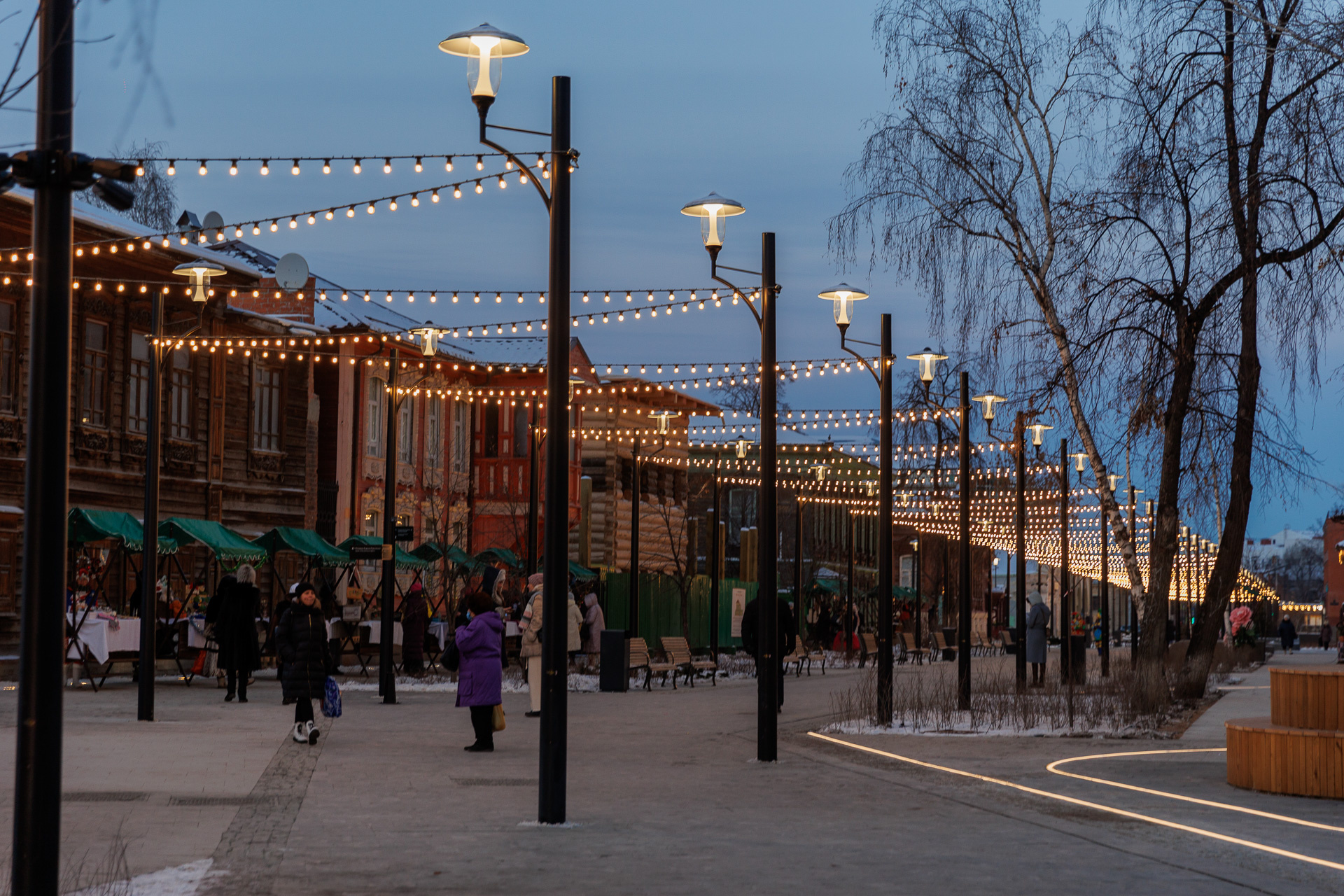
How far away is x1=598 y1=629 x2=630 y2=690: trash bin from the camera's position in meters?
27.7

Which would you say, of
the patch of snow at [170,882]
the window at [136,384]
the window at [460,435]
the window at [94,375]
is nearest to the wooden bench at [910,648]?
the window at [460,435]

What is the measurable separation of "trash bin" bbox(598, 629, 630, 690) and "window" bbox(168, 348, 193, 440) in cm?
1363

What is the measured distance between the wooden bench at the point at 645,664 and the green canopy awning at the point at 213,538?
683cm

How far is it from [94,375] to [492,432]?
59.8ft

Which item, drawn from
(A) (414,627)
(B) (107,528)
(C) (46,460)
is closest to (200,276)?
(B) (107,528)

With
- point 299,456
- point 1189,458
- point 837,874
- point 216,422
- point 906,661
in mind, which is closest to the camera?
point 837,874

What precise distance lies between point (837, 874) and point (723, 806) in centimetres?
322

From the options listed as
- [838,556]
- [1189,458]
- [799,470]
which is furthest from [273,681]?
[838,556]

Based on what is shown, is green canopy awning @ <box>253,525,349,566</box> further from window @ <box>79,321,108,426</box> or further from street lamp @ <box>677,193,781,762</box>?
street lamp @ <box>677,193,781,762</box>

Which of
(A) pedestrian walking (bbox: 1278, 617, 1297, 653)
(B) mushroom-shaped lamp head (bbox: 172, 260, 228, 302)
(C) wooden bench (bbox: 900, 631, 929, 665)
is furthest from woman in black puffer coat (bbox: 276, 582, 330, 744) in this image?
(A) pedestrian walking (bbox: 1278, 617, 1297, 653)

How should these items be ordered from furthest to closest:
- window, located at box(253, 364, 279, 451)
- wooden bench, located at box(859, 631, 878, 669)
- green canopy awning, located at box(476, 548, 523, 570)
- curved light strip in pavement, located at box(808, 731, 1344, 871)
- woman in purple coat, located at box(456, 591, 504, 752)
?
1. wooden bench, located at box(859, 631, 878, 669)
2. window, located at box(253, 364, 279, 451)
3. green canopy awning, located at box(476, 548, 523, 570)
4. woman in purple coat, located at box(456, 591, 504, 752)
5. curved light strip in pavement, located at box(808, 731, 1344, 871)

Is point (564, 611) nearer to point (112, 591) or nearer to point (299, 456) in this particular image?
point (112, 591)

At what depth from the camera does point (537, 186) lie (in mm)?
11391

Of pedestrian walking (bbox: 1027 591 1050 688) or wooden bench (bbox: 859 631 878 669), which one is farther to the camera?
wooden bench (bbox: 859 631 878 669)
